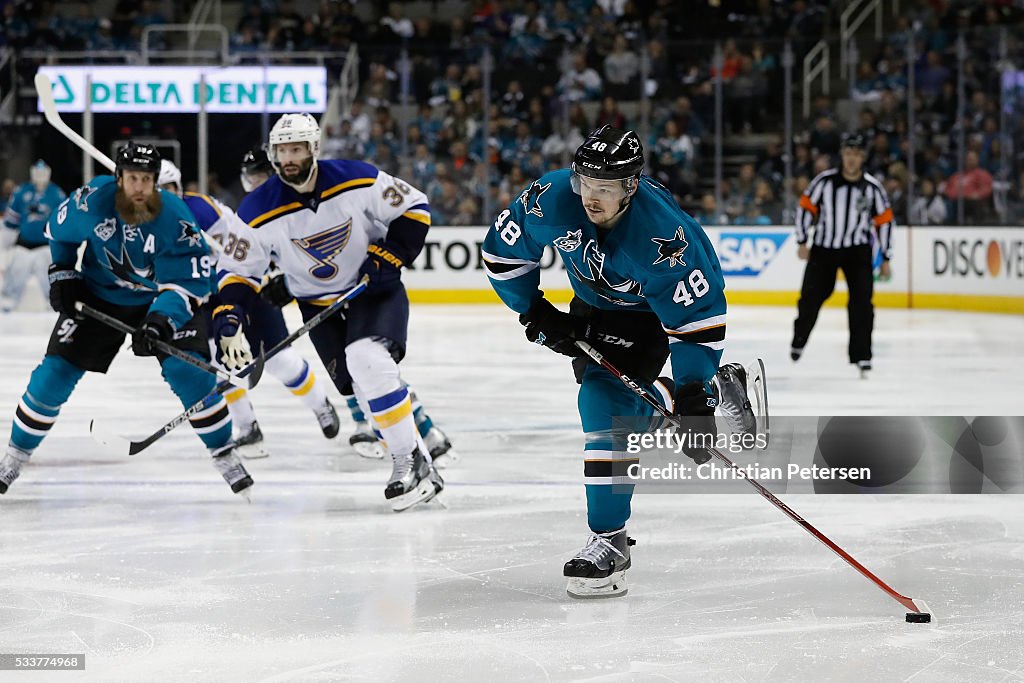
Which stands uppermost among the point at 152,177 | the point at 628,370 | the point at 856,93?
the point at 856,93

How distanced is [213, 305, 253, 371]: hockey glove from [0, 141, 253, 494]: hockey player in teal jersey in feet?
0.24

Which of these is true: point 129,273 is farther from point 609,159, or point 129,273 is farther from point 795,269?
point 795,269

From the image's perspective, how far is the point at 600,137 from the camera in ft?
9.95

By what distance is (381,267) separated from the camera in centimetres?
435

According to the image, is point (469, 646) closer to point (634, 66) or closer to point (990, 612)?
point (990, 612)

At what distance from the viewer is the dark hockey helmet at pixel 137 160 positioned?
4129 mm

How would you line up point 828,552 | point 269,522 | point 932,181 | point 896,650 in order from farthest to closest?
point 932,181 < point 269,522 < point 828,552 < point 896,650

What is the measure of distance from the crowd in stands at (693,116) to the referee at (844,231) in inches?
162

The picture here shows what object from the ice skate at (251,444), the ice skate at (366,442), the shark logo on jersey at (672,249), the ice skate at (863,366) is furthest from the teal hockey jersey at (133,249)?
the ice skate at (863,366)

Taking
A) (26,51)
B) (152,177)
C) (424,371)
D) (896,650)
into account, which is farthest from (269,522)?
(26,51)

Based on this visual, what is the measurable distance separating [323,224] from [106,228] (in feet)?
2.05

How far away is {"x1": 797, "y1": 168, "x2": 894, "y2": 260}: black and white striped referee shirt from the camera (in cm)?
782

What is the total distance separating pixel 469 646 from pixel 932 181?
10.3 metres

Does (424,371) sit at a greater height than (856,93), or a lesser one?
lesser
